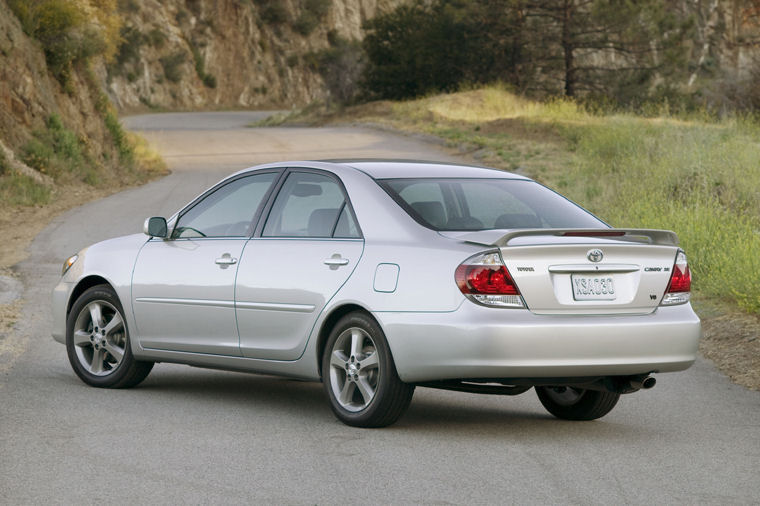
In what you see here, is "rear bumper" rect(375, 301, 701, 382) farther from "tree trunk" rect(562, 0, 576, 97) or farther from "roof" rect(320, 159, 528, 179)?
"tree trunk" rect(562, 0, 576, 97)

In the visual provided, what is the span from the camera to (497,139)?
3275cm

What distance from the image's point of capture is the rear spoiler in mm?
6681

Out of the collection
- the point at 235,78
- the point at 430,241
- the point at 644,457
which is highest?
the point at 430,241

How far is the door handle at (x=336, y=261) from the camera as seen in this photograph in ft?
23.8

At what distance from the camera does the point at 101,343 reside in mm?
8859

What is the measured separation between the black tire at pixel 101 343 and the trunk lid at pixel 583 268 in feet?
9.63

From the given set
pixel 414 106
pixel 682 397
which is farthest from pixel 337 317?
pixel 414 106

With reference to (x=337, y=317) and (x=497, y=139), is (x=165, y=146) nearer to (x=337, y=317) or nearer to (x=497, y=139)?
(x=497, y=139)

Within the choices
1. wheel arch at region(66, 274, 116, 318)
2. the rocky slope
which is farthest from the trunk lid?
the rocky slope

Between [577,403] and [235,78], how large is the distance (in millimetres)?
80595

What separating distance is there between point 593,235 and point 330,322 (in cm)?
164

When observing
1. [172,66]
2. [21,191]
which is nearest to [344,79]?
[172,66]

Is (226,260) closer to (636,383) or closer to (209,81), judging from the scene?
(636,383)

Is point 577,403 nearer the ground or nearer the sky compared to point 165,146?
nearer the sky
